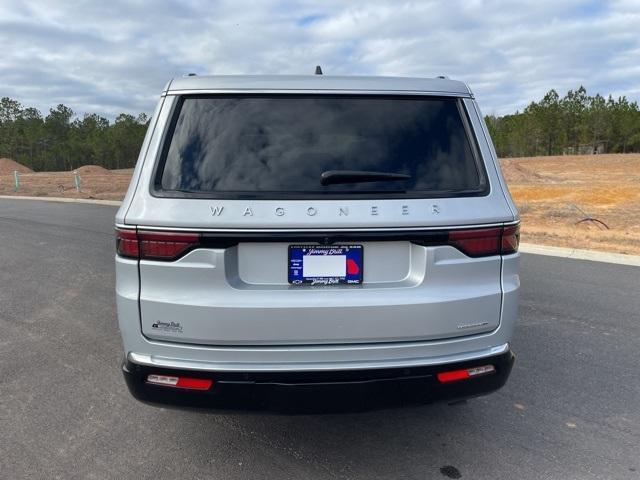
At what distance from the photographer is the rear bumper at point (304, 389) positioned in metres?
2.33

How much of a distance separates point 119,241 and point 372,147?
129 centimetres

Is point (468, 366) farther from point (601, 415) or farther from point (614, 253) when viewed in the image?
point (614, 253)

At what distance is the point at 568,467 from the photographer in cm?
271

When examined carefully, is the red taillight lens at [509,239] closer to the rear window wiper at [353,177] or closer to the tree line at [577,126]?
the rear window wiper at [353,177]

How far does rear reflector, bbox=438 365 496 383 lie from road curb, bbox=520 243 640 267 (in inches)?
261

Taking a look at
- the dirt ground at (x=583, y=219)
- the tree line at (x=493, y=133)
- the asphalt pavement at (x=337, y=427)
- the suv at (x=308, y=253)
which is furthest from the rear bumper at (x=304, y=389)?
the tree line at (x=493, y=133)

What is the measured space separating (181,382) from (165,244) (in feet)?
2.17

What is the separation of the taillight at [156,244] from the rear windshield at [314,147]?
0.68 ft

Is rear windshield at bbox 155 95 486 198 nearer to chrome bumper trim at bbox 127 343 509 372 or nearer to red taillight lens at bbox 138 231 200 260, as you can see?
red taillight lens at bbox 138 231 200 260

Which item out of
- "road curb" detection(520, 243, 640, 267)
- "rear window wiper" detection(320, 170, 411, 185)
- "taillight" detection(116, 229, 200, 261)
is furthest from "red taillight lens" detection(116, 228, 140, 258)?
"road curb" detection(520, 243, 640, 267)

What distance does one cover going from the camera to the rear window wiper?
7.77 feet

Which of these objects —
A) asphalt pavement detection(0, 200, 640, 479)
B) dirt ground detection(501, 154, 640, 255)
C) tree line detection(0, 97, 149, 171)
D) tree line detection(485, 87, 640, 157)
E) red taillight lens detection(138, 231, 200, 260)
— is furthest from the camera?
tree line detection(0, 97, 149, 171)

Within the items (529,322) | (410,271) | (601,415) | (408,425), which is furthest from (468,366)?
(529,322)

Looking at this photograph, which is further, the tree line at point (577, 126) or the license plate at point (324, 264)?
the tree line at point (577, 126)
